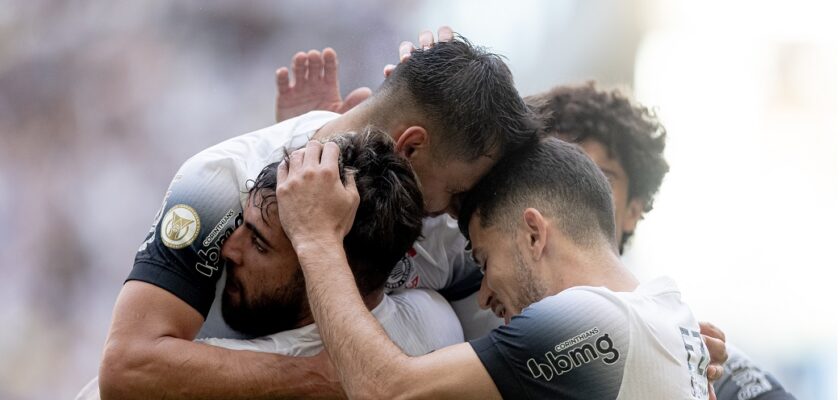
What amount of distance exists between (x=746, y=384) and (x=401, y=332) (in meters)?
1.60

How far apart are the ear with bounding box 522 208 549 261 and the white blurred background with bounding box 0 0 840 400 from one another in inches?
152

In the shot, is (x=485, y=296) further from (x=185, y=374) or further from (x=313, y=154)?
(x=185, y=374)

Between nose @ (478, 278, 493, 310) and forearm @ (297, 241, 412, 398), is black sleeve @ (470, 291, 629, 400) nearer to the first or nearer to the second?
forearm @ (297, 241, 412, 398)

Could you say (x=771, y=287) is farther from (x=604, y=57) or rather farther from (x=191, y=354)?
(x=191, y=354)

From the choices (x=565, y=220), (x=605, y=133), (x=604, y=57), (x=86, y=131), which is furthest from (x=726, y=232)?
(x=565, y=220)

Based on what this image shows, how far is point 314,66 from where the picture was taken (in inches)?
149

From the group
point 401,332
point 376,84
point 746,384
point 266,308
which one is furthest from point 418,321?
point 376,84

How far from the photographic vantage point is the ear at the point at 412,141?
2594 millimetres

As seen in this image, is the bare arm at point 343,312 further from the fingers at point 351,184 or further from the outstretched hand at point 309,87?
the outstretched hand at point 309,87

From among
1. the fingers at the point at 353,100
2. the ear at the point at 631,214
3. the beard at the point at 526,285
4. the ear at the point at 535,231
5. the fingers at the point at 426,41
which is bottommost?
the ear at the point at 631,214

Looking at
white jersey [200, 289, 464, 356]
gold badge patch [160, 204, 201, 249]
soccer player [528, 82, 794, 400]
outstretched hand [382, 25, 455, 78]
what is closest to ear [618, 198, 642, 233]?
soccer player [528, 82, 794, 400]

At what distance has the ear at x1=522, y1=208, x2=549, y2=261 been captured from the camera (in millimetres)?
2453

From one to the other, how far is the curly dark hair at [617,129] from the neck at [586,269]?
4.14 ft

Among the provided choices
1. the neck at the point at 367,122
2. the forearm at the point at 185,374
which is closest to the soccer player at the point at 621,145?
the neck at the point at 367,122
